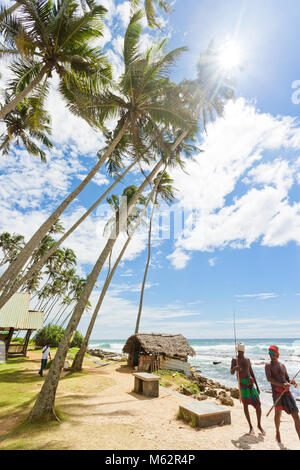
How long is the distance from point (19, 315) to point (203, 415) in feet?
48.2

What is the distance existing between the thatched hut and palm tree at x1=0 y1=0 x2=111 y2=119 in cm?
1373

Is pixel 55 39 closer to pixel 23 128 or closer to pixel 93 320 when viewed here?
pixel 23 128

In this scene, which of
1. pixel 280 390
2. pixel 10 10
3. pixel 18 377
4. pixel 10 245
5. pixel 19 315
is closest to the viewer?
pixel 280 390

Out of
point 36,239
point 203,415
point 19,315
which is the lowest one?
point 203,415

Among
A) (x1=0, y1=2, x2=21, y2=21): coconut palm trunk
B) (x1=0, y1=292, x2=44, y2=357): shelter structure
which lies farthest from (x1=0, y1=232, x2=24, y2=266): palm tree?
(x1=0, y1=2, x2=21, y2=21): coconut palm trunk

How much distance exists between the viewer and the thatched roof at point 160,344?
557 inches

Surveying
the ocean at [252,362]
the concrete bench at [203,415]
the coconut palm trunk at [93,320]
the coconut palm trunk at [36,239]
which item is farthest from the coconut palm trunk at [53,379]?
the ocean at [252,362]

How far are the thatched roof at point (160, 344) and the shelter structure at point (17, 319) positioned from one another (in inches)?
270

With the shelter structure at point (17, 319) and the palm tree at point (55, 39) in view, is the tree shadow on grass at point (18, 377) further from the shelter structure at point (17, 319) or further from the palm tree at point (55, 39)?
the palm tree at point (55, 39)

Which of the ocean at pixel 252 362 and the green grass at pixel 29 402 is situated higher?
the green grass at pixel 29 402

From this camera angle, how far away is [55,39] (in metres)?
7.61

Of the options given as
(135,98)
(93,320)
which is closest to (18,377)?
(93,320)

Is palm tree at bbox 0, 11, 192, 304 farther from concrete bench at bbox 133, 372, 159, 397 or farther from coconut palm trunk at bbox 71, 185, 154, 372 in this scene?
concrete bench at bbox 133, 372, 159, 397

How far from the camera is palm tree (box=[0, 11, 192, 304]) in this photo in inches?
325
